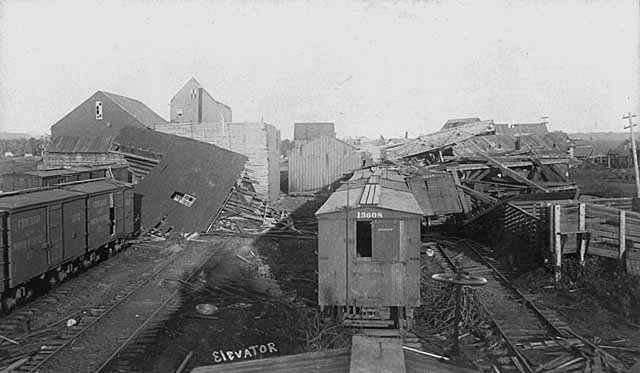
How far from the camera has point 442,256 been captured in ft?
68.3

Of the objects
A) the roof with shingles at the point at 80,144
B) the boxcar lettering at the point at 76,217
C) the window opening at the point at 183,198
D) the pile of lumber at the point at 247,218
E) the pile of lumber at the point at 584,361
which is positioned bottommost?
the pile of lumber at the point at 584,361

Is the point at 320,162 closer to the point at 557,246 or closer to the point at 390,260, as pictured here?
the point at 557,246

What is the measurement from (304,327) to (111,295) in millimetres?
6738

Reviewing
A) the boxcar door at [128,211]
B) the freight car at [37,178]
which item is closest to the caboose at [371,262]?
the boxcar door at [128,211]

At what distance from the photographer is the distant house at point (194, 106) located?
49.8 meters

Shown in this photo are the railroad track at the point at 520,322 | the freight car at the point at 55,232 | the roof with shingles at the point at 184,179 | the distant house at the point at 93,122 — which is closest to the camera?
the railroad track at the point at 520,322

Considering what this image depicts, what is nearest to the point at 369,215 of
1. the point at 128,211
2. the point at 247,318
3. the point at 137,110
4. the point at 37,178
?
the point at 247,318

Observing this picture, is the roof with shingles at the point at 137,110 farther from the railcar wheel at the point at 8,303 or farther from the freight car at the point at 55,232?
the railcar wheel at the point at 8,303

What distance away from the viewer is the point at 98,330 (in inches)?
503

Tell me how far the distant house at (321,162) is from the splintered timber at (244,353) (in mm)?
29559

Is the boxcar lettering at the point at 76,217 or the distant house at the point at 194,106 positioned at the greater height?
the distant house at the point at 194,106

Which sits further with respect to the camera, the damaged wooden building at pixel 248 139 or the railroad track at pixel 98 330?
the damaged wooden building at pixel 248 139

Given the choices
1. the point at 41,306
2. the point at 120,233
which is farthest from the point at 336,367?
the point at 120,233

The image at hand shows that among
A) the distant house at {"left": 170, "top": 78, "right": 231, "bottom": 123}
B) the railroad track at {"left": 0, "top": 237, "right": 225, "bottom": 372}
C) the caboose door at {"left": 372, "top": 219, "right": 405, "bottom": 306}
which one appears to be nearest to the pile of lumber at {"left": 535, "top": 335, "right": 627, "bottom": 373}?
the caboose door at {"left": 372, "top": 219, "right": 405, "bottom": 306}
